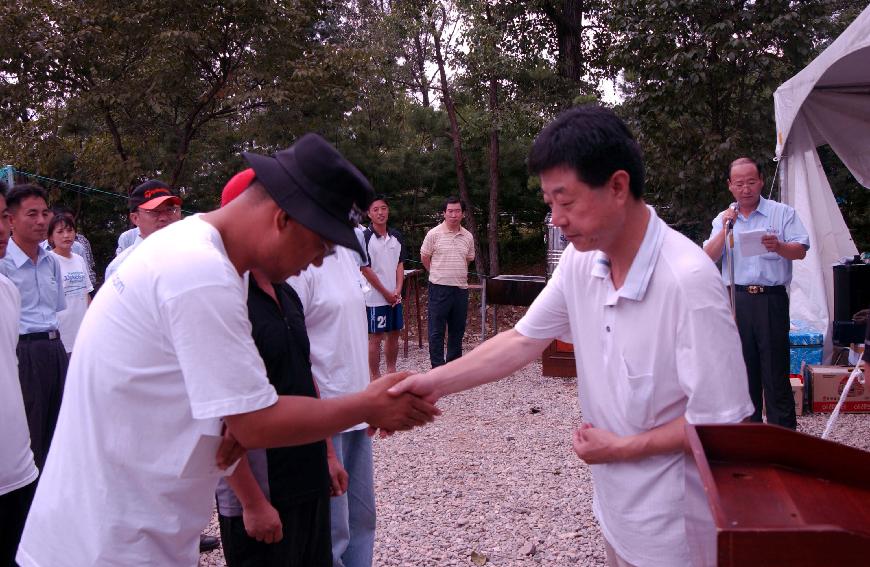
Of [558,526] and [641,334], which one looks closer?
[641,334]

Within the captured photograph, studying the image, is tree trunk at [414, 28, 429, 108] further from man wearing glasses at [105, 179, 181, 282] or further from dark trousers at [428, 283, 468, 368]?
man wearing glasses at [105, 179, 181, 282]

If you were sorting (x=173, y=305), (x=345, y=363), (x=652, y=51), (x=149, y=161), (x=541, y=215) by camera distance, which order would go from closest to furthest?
1. (x=173, y=305)
2. (x=345, y=363)
3. (x=652, y=51)
4. (x=149, y=161)
5. (x=541, y=215)

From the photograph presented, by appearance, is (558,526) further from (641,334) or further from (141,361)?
(141,361)

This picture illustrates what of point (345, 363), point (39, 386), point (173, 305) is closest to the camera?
point (173, 305)

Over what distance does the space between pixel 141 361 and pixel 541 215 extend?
47.8 feet

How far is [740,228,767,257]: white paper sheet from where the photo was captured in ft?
18.2

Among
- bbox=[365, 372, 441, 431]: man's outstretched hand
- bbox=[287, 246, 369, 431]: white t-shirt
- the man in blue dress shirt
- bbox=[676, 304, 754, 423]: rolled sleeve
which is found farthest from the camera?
the man in blue dress shirt

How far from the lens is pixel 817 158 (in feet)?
25.2

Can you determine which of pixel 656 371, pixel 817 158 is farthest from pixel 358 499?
pixel 817 158

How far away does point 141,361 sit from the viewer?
165 cm

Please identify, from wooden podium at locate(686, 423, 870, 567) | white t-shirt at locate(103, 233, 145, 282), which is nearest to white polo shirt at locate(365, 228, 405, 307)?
white t-shirt at locate(103, 233, 145, 282)

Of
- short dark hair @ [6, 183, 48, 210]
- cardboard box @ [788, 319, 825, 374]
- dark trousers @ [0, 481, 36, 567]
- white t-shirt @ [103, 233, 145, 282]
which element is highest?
short dark hair @ [6, 183, 48, 210]

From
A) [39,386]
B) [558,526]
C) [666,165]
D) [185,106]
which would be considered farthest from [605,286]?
[185,106]

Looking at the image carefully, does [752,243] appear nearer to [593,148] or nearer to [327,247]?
[593,148]
